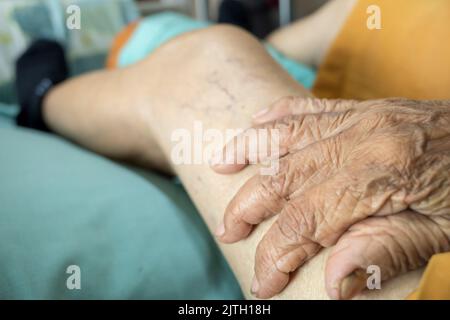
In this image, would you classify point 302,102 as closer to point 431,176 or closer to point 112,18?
point 431,176

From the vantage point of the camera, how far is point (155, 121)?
0.70 m

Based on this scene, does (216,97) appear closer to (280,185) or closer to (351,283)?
(280,185)

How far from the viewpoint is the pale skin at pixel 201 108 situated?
1.61 ft

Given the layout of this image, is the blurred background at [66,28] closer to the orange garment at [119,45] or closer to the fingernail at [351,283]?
the orange garment at [119,45]

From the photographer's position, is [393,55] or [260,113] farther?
[393,55]

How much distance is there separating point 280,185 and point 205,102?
225 millimetres

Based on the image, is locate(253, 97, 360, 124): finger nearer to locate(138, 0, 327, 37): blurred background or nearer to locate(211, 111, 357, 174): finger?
locate(211, 111, 357, 174): finger

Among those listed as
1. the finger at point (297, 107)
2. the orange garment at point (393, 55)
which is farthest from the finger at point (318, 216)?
the orange garment at point (393, 55)

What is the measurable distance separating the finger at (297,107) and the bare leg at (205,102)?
3 cm

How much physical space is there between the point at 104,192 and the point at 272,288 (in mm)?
319

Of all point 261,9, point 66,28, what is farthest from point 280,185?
point 261,9

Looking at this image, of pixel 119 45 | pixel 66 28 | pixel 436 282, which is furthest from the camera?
pixel 66 28

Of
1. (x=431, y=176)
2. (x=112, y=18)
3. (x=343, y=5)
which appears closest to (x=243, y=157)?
(x=431, y=176)

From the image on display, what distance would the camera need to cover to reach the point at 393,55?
0.76 m
